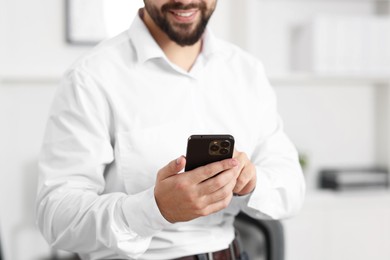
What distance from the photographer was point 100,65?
129 cm

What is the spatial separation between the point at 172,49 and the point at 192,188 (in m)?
0.48

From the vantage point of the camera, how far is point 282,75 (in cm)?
277

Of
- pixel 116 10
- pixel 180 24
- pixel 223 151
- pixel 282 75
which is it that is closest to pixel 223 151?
pixel 223 151

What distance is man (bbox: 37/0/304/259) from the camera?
1.09 meters

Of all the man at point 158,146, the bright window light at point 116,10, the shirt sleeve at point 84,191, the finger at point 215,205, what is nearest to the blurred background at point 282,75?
the bright window light at point 116,10

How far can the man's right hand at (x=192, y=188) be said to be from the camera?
3.30 ft

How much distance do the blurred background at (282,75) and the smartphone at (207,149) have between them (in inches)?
64.1

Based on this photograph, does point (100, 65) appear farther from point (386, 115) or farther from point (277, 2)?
point (386, 115)

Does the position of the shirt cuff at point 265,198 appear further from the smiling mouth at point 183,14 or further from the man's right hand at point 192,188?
the smiling mouth at point 183,14

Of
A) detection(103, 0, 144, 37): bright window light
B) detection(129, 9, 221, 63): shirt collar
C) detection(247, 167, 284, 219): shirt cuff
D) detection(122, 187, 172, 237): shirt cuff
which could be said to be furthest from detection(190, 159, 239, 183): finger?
detection(103, 0, 144, 37): bright window light

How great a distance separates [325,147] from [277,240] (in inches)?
69.9

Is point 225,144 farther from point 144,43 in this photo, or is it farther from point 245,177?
point 144,43

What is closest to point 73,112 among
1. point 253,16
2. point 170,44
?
point 170,44

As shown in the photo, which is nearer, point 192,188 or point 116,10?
point 192,188
